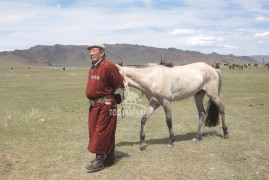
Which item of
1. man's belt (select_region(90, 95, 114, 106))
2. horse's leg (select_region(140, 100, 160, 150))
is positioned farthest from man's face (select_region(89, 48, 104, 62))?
horse's leg (select_region(140, 100, 160, 150))

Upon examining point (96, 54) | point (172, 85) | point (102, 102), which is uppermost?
point (96, 54)

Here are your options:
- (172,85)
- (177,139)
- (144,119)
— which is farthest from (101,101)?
(177,139)

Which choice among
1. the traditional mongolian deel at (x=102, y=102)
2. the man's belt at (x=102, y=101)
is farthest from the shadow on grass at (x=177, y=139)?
the man's belt at (x=102, y=101)

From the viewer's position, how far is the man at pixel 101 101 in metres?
7.26

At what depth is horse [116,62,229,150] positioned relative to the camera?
343 inches

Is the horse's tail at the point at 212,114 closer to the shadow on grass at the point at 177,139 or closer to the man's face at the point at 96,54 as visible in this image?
the shadow on grass at the point at 177,139

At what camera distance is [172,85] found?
9.16 meters

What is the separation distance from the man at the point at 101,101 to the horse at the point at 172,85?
3.86 feet

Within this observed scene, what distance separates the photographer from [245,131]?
10.9m

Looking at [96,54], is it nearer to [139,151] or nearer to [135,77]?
[135,77]

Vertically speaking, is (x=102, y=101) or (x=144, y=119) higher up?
(x=102, y=101)

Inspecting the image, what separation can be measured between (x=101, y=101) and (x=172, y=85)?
2435 millimetres

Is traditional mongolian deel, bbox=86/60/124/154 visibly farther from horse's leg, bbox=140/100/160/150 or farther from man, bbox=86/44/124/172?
horse's leg, bbox=140/100/160/150

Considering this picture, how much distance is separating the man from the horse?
118 cm
